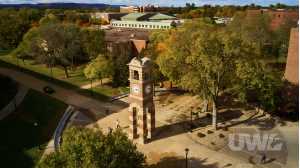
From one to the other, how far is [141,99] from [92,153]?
11.0 metres

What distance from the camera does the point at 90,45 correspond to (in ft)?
204

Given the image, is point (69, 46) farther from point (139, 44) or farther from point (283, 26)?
point (283, 26)

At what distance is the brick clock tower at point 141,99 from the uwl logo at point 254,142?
870 centimetres

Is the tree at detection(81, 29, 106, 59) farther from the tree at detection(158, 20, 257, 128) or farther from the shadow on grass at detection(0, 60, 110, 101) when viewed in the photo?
Result: the tree at detection(158, 20, 257, 128)

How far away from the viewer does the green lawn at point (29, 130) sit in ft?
106

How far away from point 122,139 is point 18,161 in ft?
40.0

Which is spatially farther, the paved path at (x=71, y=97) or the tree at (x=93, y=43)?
the tree at (x=93, y=43)

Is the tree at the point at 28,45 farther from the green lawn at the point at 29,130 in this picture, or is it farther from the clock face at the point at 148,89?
the clock face at the point at 148,89

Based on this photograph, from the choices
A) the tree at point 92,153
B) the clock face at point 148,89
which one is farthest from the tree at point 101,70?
the tree at point 92,153

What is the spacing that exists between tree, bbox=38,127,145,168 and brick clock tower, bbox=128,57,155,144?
8.87 m

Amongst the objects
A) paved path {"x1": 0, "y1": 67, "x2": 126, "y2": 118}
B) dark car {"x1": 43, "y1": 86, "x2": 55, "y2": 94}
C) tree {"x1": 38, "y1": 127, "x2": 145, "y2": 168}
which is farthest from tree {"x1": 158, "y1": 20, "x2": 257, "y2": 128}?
dark car {"x1": 43, "y1": 86, "x2": 55, "y2": 94}

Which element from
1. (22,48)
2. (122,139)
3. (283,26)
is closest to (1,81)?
(22,48)

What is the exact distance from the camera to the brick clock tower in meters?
33.5

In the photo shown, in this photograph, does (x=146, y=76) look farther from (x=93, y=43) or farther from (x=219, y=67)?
(x=93, y=43)
